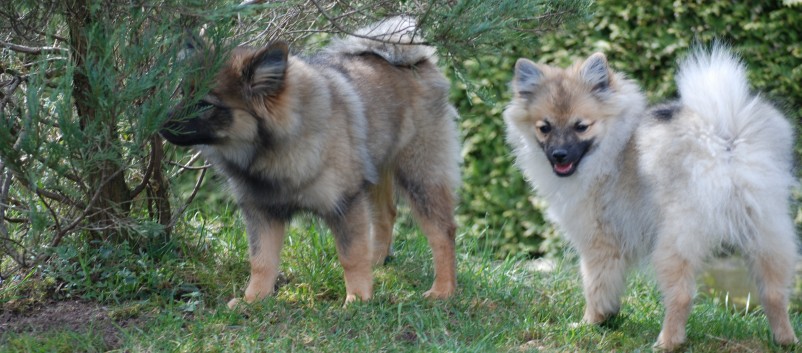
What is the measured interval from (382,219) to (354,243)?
956mm

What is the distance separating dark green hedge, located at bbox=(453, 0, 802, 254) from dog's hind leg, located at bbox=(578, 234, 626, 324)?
3.62ft

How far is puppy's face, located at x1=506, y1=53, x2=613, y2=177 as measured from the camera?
4.50 m

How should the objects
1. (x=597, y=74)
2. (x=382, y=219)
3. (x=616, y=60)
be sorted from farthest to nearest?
(x=616, y=60), (x=382, y=219), (x=597, y=74)

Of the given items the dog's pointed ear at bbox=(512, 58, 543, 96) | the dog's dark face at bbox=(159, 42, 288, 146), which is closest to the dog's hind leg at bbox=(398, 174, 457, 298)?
the dog's pointed ear at bbox=(512, 58, 543, 96)

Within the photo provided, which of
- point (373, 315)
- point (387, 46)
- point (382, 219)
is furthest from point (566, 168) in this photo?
point (382, 219)

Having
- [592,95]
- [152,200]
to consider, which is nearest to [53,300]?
[152,200]

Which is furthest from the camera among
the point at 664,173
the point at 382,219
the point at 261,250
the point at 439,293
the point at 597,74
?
the point at 382,219

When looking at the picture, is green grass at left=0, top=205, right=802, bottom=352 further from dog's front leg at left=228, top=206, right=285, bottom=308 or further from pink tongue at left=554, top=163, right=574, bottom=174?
pink tongue at left=554, top=163, right=574, bottom=174

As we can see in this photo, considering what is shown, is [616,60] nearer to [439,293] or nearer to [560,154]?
[560,154]

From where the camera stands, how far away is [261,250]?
473 centimetres

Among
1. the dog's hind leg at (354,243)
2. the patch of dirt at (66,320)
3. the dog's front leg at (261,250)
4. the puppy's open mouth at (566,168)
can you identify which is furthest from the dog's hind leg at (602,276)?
the patch of dirt at (66,320)

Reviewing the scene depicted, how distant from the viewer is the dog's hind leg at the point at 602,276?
14.7 feet

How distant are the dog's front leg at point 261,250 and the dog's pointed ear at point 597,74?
5.53ft

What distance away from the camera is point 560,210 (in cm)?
468
